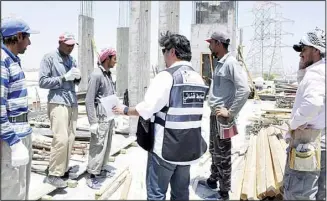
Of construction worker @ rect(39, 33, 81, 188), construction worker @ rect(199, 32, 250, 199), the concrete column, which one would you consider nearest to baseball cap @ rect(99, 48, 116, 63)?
construction worker @ rect(39, 33, 81, 188)

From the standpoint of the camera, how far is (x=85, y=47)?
43.5ft

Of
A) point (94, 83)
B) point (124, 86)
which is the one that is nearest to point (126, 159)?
point (94, 83)

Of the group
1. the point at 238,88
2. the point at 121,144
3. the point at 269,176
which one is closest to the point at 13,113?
the point at 238,88

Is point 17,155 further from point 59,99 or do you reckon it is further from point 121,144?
point 121,144

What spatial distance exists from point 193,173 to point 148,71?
248 centimetres

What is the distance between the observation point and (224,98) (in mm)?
3621

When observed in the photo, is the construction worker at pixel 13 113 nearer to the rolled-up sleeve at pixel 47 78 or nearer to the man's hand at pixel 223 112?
the rolled-up sleeve at pixel 47 78

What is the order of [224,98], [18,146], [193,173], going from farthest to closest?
[193,173]
[224,98]
[18,146]

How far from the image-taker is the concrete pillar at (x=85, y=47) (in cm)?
1315

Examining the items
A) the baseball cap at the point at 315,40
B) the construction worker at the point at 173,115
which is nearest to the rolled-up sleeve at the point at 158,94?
the construction worker at the point at 173,115

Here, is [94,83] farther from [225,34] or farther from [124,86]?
[124,86]

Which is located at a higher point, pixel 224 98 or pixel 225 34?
pixel 225 34

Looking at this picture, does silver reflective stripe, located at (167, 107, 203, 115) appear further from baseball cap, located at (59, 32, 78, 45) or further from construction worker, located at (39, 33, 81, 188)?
baseball cap, located at (59, 32, 78, 45)

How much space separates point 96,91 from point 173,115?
69.9 inches
